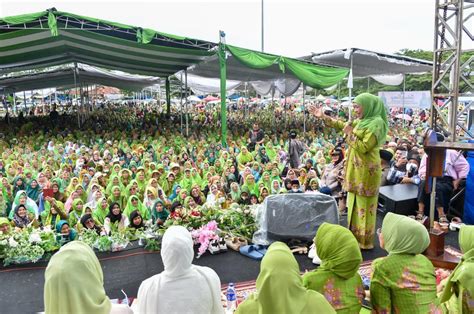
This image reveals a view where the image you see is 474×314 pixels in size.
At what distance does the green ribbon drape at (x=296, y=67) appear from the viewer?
32.8 ft

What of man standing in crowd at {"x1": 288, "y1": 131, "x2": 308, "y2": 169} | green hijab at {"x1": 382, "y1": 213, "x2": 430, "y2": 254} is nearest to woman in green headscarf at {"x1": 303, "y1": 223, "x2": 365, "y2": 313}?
green hijab at {"x1": 382, "y1": 213, "x2": 430, "y2": 254}

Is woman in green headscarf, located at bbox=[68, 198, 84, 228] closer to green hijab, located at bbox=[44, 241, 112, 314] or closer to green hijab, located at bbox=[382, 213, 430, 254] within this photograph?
green hijab, located at bbox=[44, 241, 112, 314]

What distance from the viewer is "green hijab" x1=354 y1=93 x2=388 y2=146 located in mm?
4309

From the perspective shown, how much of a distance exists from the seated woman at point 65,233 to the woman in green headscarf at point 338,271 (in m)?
3.72

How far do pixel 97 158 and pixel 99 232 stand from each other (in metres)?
3.92

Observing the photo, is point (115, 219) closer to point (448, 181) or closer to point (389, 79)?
point (448, 181)

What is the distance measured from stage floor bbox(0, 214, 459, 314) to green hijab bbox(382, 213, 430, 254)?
6.42ft

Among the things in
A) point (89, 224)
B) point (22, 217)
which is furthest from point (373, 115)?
point (22, 217)

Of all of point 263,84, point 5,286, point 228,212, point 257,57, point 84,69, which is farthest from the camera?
point 263,84

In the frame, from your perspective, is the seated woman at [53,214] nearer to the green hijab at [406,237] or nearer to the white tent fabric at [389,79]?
the green hijab at [406,237]

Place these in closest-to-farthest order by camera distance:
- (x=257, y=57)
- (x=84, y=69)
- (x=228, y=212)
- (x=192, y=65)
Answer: (x=228, y=212), (x=257, y=57), (x=192, y=65), (x=84, y=69)

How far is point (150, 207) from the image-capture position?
6414 mm

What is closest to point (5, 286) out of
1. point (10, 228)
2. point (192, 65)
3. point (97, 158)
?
point (10, 228)

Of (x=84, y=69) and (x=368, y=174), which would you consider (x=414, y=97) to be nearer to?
(x=84, y=69)
